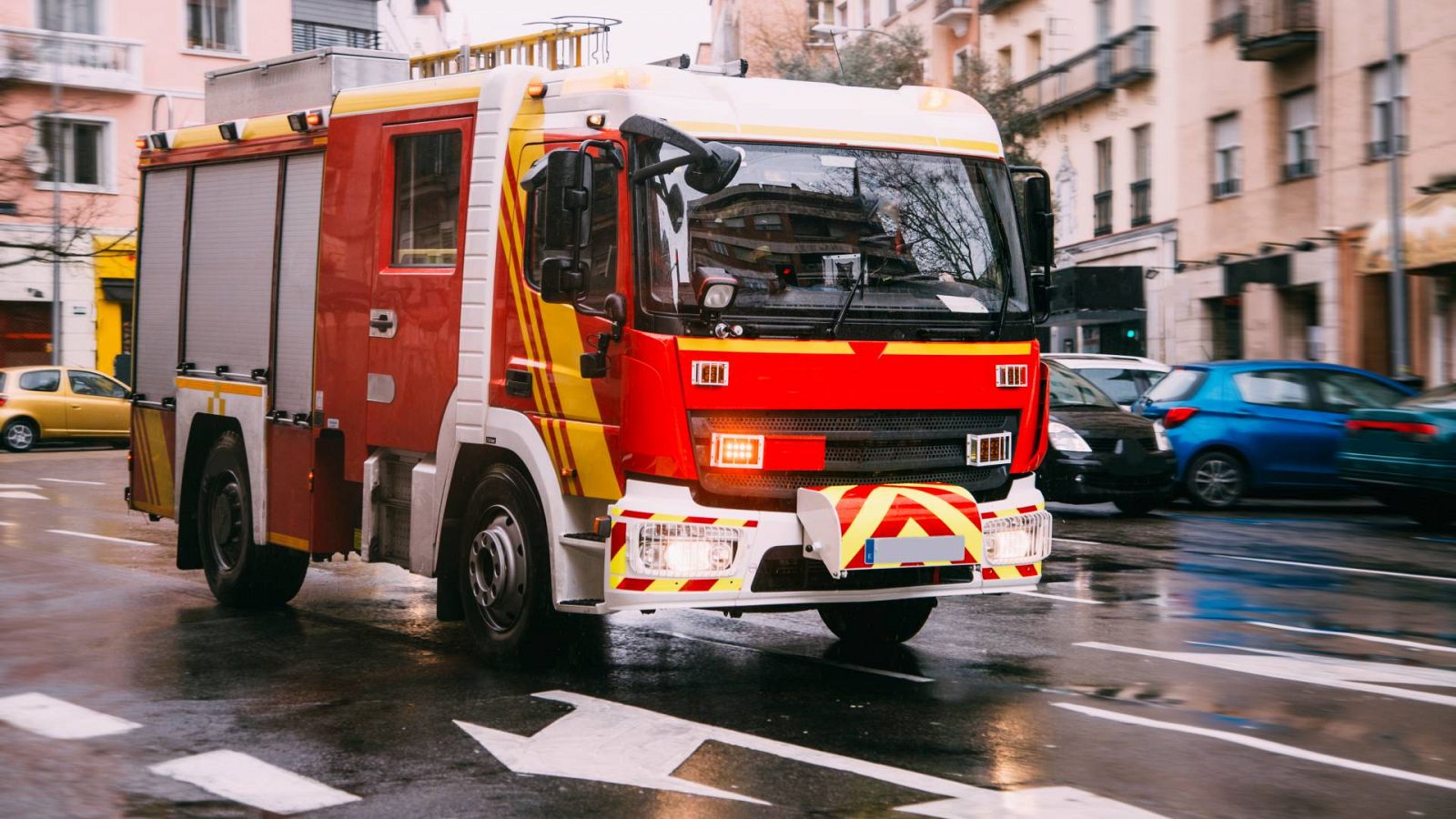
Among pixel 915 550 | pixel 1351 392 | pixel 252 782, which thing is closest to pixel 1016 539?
pixel 915 550

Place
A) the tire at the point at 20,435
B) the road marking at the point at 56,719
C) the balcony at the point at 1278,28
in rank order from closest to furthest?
the road marking at the point at 56,719 < the balcony at the point at 1278,28 < the tire at the point at 20,435

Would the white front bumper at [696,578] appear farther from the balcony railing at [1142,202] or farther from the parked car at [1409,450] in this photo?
the balcony railing at [1142,202]

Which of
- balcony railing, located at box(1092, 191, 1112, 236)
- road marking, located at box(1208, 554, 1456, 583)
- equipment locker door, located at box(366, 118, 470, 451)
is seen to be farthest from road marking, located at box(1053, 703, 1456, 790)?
balcony railing, located at box(1092, 191, 1112, 236)

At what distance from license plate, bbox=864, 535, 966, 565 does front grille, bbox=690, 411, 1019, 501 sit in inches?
13.4

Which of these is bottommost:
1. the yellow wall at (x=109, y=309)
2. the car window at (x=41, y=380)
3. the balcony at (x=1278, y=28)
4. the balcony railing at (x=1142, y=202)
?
the car window at (x=41, y=380)

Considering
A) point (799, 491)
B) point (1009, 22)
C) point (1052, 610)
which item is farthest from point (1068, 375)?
point (1009, 22)

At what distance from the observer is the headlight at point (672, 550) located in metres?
7.28

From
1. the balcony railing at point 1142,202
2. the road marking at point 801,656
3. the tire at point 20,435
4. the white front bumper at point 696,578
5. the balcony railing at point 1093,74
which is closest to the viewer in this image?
the white front bumper at point 696,578

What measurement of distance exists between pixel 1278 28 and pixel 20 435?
71.3 ft

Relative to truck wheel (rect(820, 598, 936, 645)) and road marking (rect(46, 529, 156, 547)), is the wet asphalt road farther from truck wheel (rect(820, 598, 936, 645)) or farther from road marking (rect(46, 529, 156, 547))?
road marking (rect(46, 529, 156, 547))

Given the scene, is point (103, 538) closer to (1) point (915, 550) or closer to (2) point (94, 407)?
(1) point (915, 550)

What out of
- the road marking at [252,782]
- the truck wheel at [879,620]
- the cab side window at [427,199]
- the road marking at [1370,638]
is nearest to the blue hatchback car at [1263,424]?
the road marking at [1370,638]

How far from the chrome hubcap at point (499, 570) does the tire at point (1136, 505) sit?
9762 millimetres

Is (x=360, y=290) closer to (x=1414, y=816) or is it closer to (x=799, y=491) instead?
(x=799, y=491)
